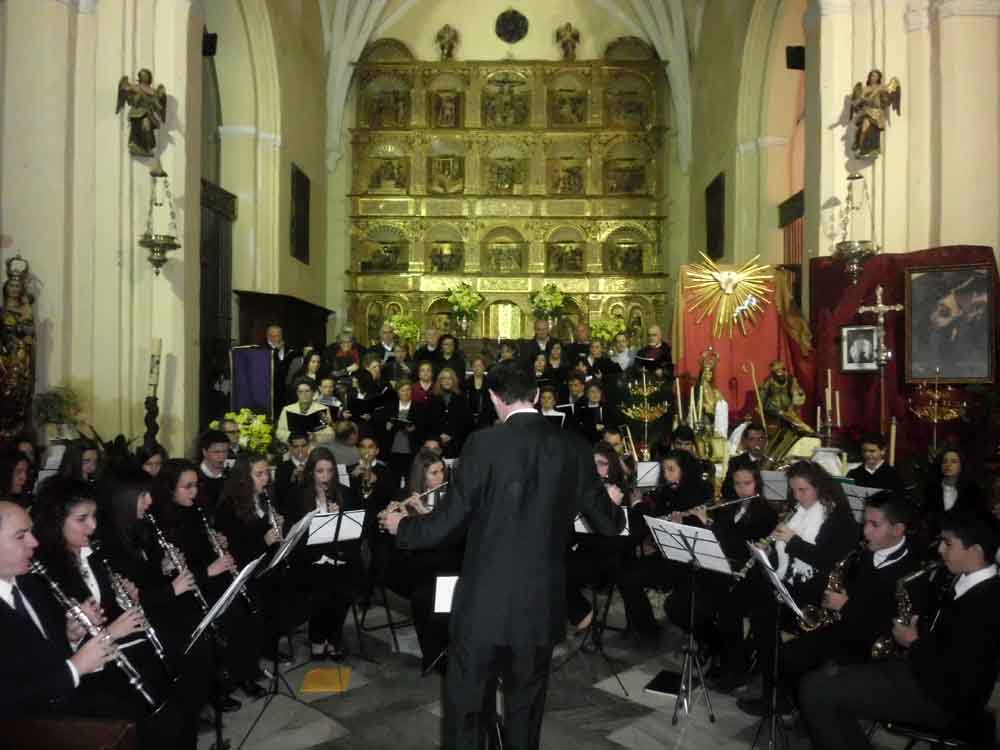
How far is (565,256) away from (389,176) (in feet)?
13.6

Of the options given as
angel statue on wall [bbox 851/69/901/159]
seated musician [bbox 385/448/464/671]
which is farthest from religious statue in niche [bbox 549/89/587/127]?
seated musician [bbox 385/448/464/671]

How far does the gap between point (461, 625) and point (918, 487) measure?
5645 millimetres

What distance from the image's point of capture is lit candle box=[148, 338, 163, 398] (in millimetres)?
9047

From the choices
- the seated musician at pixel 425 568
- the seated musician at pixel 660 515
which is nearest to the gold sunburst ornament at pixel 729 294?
the seated musician at pixel 660 515

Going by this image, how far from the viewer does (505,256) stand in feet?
61.8

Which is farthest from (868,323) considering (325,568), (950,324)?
(325,568)

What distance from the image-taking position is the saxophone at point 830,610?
4371 millimetres

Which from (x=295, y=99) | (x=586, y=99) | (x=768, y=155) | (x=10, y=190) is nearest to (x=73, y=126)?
(x=10, y=190)

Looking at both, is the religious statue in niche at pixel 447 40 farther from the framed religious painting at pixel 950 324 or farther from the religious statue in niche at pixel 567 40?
the framed religious painting at pixel 950 324

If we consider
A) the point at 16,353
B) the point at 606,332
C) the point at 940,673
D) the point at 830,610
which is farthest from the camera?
the point at 606,332

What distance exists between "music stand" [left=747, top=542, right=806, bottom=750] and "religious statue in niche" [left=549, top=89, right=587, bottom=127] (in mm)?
15659

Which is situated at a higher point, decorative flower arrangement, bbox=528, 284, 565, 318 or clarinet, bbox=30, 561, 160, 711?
decorative flower arrangement, bbox=528, 284, 565, 318

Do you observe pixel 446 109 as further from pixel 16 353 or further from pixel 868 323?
pixel 16 353

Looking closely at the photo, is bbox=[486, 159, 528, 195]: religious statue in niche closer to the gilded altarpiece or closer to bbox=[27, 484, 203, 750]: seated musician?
the gilded altarpiece
